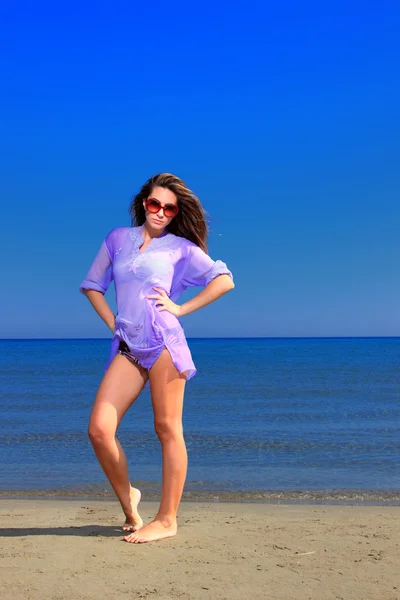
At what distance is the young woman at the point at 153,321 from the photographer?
4840mm

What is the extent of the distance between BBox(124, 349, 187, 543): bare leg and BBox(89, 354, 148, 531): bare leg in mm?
134

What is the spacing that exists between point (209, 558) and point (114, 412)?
3.45 ft

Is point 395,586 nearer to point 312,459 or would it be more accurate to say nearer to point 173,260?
point 173,260

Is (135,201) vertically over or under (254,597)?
over

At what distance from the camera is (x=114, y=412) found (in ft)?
15.7

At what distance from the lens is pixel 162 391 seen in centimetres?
485

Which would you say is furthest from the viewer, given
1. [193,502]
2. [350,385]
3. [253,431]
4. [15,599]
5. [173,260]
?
[350,385]

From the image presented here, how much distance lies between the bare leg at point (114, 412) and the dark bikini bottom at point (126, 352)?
2 centimetres

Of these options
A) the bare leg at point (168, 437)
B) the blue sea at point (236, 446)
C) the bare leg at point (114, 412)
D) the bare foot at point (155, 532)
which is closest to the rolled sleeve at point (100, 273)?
the bare leg at point (114, 412)

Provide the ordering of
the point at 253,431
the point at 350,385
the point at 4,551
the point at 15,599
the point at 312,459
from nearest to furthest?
the point at 15,599, the point at 4,551, the point at 312,459, the point at 253,431, the point at 350,385

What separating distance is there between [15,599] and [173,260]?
2.26 meters

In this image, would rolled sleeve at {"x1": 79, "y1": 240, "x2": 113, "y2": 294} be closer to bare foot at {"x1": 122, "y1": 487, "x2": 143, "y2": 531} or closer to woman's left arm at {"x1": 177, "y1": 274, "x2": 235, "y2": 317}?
woman's left arm at {"x1": 177, "y1": 274, "x2": 235, "y2": 317}

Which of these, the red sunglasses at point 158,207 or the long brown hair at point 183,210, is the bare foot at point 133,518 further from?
the red sunglasses at point 158,207

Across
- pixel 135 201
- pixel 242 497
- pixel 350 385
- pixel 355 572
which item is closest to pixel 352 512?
pixel 242 497
